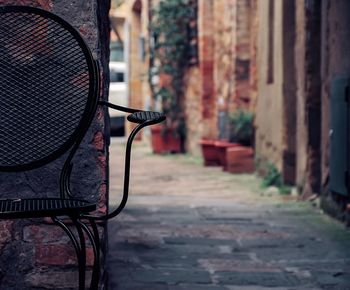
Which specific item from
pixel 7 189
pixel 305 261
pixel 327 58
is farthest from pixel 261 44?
pixel 7 189

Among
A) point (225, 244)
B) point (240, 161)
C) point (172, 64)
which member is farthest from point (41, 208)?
point (172, 64)

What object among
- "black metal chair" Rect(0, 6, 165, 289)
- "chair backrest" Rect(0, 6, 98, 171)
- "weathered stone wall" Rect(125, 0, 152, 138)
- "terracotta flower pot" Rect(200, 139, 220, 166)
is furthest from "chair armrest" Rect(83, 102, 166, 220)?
"weathered stone wall" Rect(125, 0, 152, 138)

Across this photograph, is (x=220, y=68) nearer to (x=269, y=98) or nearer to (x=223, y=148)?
(x=223, y=148)

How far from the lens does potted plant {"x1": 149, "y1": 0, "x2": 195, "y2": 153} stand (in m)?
12.1

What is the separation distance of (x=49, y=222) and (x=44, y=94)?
1.47 ft

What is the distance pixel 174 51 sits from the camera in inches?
485

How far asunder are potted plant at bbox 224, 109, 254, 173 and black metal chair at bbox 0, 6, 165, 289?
22.4 feet

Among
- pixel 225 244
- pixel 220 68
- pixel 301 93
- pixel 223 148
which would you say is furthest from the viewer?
pixel 220 68

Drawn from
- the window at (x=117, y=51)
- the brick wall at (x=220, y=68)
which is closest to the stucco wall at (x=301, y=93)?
the brick wall at (x=220, y=68)

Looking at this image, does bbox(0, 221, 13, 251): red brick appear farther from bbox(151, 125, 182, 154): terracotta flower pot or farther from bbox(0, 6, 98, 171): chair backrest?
bbox(151, 125, 182, 154): terracotta flower pot

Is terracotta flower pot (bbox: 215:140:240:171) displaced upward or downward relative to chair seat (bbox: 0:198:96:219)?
downward

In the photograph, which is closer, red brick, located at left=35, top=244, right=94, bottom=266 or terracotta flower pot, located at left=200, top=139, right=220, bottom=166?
red brick, located at left=35, top=244, right=94, bottom=266

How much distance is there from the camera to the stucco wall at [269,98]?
768 cm

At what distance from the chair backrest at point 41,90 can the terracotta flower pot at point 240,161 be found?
22.4ft
